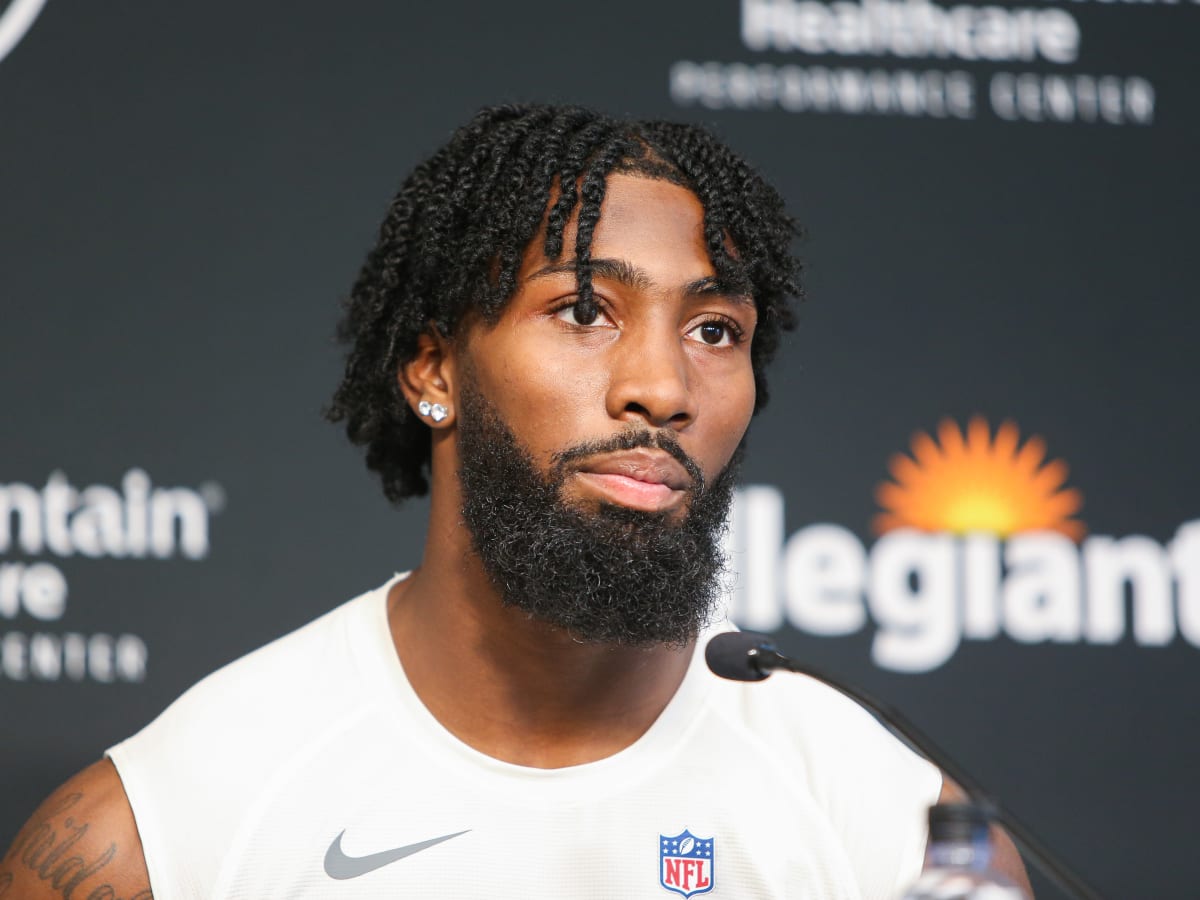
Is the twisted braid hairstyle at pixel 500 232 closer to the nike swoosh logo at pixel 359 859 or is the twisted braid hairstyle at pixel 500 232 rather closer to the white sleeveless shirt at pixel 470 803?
the white sleeveless shirt at pixel 470 803

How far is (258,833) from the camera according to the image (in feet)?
5.47

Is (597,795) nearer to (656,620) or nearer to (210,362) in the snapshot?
(656,620)

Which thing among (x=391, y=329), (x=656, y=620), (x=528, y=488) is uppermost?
(x=391, y=329)

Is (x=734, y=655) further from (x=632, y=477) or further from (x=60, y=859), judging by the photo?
(x=60, y=859)

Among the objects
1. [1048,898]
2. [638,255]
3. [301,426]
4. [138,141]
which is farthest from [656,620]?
[138,141]

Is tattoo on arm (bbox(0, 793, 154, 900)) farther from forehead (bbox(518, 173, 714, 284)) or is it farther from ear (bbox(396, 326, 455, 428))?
forehead (bbox(518, 173, 714, 284))

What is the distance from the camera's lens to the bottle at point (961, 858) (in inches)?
39.8

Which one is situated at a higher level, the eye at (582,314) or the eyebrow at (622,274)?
the eyebrow at (622,274)

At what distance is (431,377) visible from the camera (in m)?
1.86

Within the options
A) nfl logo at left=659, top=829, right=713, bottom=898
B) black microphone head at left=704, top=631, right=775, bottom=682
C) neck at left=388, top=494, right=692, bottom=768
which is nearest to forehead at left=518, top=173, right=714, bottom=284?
neck at left=388, top=494, right=692, bottom=768

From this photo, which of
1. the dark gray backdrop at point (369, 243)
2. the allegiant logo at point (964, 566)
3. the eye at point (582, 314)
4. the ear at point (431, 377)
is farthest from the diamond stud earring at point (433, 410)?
Answer: the allegiant logo at point (964, 566)

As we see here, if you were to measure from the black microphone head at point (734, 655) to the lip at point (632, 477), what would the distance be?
29 cm

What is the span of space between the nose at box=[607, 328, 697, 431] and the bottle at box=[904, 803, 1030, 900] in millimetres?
659

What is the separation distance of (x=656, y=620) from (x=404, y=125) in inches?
51.7
